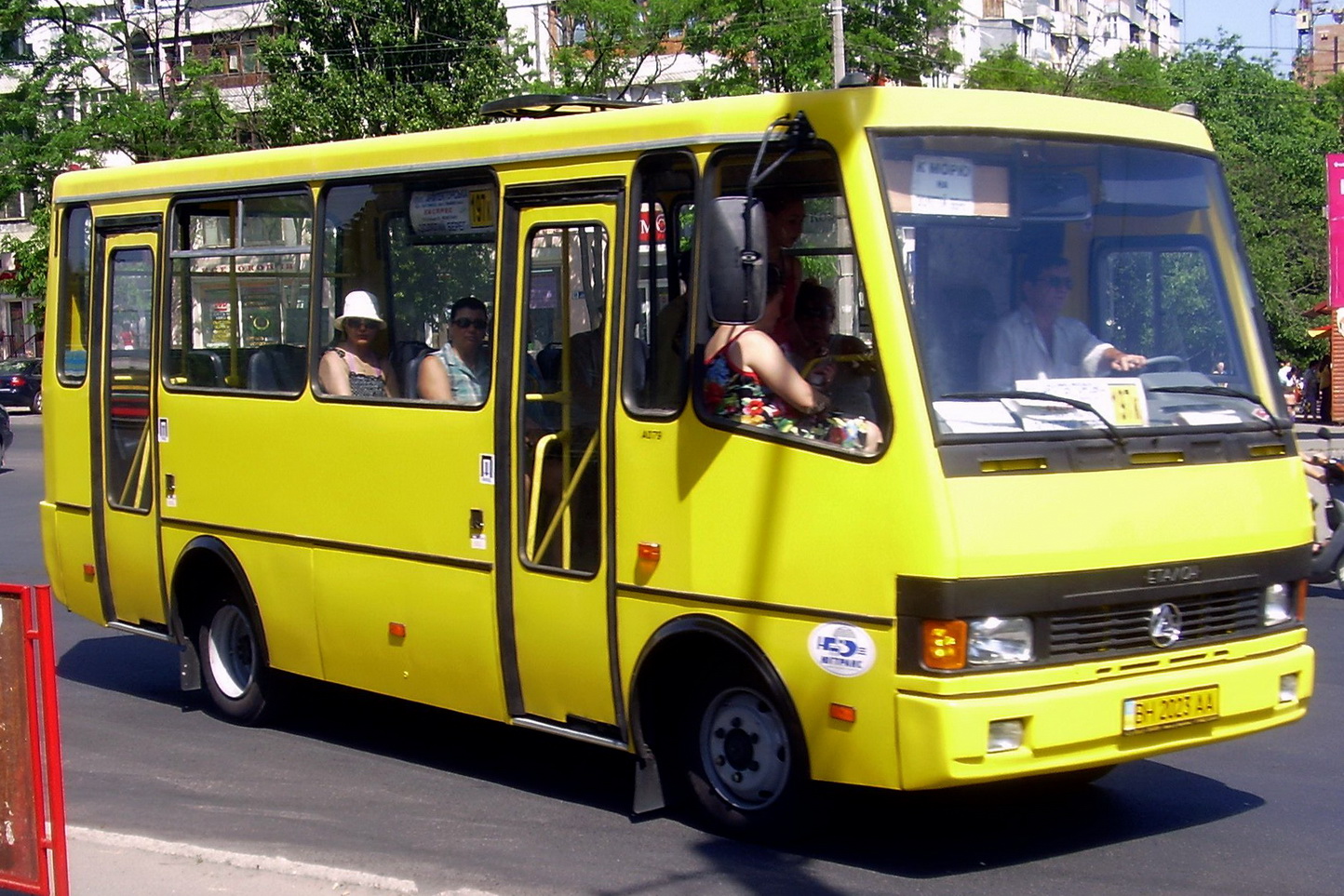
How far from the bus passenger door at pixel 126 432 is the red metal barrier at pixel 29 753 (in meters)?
4.07

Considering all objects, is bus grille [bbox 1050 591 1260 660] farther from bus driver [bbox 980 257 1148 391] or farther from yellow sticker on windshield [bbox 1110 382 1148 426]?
bus driver [bbox 980 257 1148 391]

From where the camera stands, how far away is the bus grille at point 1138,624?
18.9 feet

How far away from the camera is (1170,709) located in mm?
5945

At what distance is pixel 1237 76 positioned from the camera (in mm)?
59000

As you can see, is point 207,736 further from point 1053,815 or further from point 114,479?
point 1053,815

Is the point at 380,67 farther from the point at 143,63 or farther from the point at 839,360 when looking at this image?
the point at 839,360

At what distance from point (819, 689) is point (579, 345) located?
6.12 ft

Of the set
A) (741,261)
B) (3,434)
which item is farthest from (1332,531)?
(3,434)

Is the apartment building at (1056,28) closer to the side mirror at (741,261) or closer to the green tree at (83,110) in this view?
the green tree at (83,110)

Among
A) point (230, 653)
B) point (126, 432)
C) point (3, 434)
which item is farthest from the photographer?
point (3, 434)

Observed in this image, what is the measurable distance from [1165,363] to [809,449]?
56.3 inches

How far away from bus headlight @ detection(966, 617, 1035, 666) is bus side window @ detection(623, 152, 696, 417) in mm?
1511

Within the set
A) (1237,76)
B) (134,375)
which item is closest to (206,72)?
(134,375)

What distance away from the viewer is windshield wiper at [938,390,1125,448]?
5.84m
